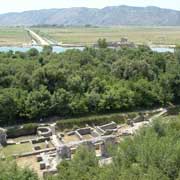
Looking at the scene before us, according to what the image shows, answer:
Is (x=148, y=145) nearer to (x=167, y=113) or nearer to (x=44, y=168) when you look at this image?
(x=44, y=168)

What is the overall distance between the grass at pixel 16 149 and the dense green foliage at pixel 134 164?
39.6ft

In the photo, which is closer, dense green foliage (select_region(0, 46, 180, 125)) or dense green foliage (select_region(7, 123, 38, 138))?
dense green foliage (select_region(7, 123, 38, 138))

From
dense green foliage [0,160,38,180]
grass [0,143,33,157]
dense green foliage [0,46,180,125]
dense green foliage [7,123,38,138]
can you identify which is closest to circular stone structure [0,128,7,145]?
grass [0,143,33,157]

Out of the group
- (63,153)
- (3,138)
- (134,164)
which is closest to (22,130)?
(3,138)

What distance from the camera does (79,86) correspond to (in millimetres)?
48750

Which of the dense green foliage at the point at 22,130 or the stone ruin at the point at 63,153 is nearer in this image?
the stone ruin at the point at 63,153

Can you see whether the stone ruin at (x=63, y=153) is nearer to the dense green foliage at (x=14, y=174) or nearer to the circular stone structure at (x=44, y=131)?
the dense green foliage at (x=14, y=174)

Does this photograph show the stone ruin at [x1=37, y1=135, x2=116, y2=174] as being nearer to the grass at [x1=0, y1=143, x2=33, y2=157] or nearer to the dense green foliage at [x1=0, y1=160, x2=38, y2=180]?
the grass at [x1=0, y1=143, x2=33, y2=157]

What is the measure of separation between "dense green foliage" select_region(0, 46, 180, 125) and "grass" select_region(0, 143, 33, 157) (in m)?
5.65

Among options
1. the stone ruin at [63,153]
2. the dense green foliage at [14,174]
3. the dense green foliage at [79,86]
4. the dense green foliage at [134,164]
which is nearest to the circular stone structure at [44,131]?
the dense green foliage at [79,86]

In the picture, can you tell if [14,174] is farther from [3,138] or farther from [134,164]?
[3,138]

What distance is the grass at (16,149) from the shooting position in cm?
3631

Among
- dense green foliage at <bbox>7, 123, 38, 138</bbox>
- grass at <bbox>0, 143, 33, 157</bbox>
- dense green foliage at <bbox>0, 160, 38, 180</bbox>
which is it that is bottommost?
grass at <bbox>0, 143, 33, 157</bbox>

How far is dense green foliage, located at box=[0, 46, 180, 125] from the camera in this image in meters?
44.4
